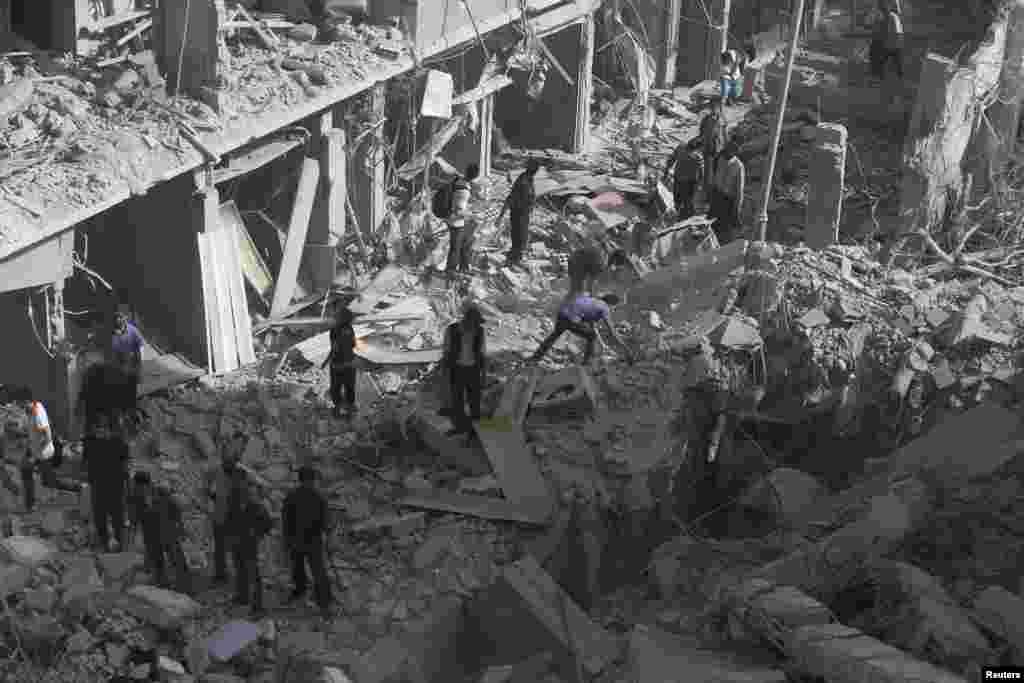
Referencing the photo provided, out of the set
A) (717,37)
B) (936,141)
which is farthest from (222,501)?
(717,37)

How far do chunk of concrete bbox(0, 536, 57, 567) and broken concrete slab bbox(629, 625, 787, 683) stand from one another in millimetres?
4998

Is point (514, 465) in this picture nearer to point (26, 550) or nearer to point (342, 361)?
point (342, 361)

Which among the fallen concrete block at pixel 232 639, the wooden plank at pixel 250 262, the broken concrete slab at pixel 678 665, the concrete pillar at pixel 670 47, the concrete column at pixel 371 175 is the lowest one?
the fallen concrete block at pixel 232 639

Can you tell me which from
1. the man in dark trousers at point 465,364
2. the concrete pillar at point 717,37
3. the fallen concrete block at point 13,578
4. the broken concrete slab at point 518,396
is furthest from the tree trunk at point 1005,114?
the fallen concrete block at point 13,578

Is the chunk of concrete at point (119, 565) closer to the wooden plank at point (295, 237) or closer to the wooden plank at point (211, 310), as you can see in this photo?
the wooden plank at point (211, 310)

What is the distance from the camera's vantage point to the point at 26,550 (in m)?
13.3

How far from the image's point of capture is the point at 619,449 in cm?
1508

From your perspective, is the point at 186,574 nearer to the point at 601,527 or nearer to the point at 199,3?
the point at 601,527

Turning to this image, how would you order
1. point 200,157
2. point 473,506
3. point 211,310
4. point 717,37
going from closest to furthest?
point 473,506 < point 200,157 < point 211,310 < point 717,37

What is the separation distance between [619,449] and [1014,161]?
28.1ft

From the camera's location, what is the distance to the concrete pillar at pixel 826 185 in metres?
18.6

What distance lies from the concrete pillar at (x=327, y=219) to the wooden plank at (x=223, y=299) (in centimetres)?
205

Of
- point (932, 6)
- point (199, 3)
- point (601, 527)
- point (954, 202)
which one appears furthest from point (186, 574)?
point (932, 6)

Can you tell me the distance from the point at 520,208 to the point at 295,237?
8.90ft
